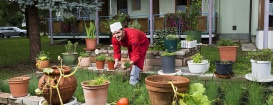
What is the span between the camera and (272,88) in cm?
476

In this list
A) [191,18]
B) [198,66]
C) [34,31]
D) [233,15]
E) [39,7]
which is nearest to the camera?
[198,66]

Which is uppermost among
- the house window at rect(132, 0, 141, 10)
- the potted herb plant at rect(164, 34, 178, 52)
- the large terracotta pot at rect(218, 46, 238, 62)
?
the house window at rect(132, 0, 141, 10)

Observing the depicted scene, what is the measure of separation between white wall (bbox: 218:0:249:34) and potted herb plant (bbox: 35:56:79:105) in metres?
10.9

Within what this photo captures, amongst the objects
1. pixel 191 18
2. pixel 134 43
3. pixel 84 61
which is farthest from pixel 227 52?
pixel 191 18

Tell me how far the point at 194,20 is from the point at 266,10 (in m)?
3.52

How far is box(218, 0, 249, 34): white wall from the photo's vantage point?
13016 mm

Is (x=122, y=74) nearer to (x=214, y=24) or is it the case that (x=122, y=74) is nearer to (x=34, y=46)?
(x=34, y=46)

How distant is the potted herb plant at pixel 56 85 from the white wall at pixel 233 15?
10874 millimetres

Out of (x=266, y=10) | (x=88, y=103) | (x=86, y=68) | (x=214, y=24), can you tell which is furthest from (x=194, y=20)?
(x=88, y=103)

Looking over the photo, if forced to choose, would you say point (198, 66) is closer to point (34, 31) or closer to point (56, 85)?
point (56, 85)

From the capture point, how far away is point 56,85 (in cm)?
355

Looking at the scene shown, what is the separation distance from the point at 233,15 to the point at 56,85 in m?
11.3

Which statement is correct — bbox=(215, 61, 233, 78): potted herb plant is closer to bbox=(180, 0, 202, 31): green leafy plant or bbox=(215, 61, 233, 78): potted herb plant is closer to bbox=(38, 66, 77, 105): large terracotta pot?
bbox=(38, 66, 77, 105): large terracotta pot

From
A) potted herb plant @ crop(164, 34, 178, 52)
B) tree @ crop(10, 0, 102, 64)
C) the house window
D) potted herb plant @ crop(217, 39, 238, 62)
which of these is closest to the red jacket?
potted herb plant @ crop(164, 34, 178, 52)
